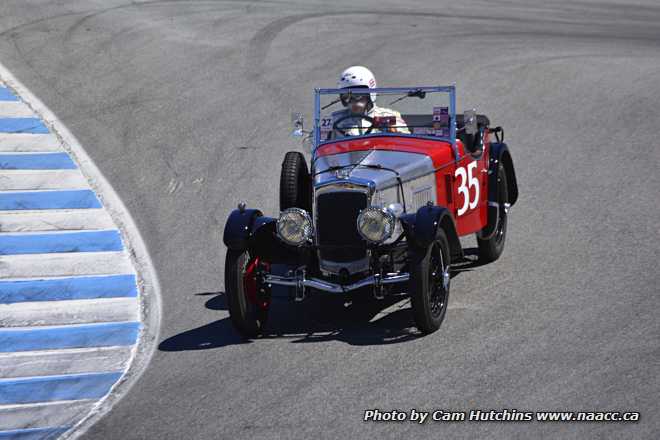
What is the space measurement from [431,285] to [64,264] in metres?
3.71

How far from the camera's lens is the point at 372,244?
7.60m

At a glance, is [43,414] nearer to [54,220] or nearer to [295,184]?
[295,184]

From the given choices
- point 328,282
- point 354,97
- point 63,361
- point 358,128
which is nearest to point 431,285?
point 328,282

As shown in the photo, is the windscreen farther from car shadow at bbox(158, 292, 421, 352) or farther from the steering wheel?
car shadow at bbox(158, 292, 421, 352)

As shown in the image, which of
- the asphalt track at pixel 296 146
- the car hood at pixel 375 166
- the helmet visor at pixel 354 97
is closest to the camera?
the asphalt track at pixel 296 146

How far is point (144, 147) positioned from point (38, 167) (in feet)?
4.78

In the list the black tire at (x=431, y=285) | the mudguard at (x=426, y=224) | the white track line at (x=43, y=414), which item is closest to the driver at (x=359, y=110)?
the mudguard at (x=426, y=224)

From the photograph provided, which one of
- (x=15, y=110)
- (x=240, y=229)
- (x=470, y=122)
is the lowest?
(x=15, y=110)

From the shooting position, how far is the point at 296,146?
12883mm

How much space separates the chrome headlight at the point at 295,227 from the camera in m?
7.74

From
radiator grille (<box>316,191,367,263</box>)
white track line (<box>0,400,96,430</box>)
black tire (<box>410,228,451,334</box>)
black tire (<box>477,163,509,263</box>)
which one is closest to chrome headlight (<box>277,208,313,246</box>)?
radiator grille (<box>316,191,367,263</box>)

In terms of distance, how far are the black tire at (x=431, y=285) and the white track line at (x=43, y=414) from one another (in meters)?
2.33

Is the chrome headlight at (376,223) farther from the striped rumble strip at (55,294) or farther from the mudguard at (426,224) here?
the striped rumble strip at (55,294)

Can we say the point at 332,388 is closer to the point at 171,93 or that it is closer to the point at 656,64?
the point at 171,93
